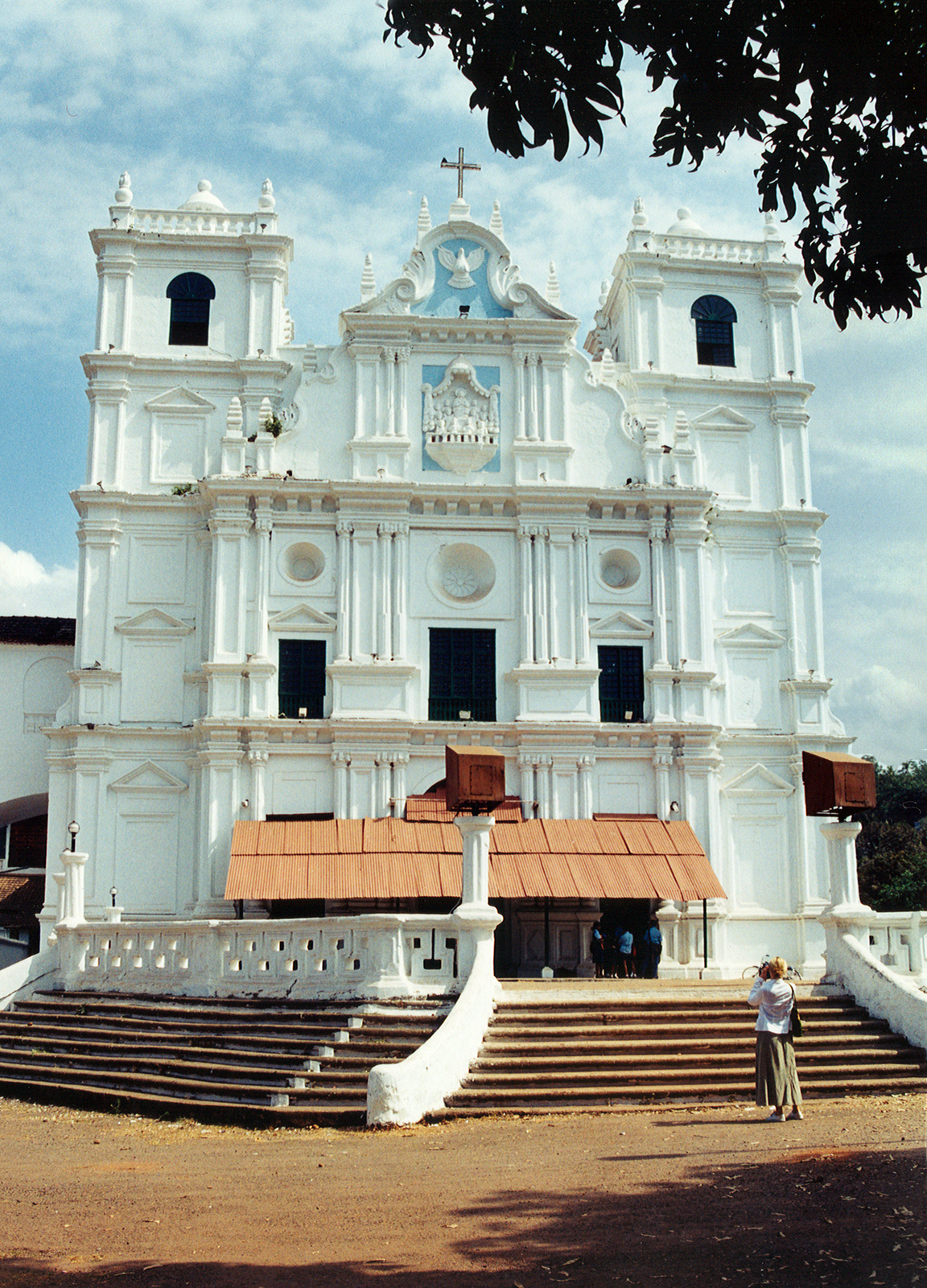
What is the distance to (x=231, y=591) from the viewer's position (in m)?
29.0

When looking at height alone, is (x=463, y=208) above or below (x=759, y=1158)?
above

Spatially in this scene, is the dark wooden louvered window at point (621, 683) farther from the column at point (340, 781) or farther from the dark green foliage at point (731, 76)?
the dark green foliage at point (731, 76)

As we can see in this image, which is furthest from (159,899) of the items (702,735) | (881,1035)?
(881,1035)

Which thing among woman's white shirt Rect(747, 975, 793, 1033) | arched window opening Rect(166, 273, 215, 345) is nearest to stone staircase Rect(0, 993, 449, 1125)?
woman's white shirt Rect(747, 975, 793, 1033)

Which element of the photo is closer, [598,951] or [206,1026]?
[206,1026]

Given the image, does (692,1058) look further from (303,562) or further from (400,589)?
(303,562)

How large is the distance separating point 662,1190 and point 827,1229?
1.62m

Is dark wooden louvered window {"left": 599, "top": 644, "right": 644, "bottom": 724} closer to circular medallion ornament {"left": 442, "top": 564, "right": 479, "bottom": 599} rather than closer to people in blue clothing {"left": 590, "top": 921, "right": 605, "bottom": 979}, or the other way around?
circular medallion ornament {"left": 442, "top": 564, "right": 479, "bottom": 599}

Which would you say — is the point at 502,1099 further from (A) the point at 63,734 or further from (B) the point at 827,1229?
(A) the point at 63,734

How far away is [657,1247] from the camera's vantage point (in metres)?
8.65

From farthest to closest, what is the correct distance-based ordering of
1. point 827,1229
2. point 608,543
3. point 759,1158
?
point 608,543, point 759,1158, point 827,1229

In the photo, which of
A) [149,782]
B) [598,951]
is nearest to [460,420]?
[149,782]

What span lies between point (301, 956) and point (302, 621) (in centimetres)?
1151

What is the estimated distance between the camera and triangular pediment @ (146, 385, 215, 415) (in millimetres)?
31281
